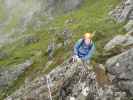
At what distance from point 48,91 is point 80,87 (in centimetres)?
426

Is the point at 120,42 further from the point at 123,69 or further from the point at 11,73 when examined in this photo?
the point at 11,73

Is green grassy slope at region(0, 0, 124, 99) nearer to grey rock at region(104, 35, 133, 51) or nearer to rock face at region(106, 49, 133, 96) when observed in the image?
grey rock at region(104, 35, 133, 51)

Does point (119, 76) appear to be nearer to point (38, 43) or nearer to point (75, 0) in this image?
point (38, 43)

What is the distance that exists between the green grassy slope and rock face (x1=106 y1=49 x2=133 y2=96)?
6.51 meters

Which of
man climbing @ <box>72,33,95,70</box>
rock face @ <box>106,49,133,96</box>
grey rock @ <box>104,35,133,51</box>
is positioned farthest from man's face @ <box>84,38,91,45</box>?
grey rock @ <box>104,35,133,51</box>

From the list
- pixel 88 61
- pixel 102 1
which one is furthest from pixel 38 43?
pixel 88 61

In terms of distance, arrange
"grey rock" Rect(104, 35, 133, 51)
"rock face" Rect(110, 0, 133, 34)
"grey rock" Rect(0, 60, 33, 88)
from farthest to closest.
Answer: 1. "rock face" Rect(110, 0, 133, 34)
2. "grey rock" Rect(0, 60, 33, 88)
3. "grey rock" Rect(104, 35, 133, 51)

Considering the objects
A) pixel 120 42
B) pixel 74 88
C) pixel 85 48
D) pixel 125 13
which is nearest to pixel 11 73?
pixel 120 42

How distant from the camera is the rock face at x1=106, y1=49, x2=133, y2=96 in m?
32.9

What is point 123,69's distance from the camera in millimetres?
34406

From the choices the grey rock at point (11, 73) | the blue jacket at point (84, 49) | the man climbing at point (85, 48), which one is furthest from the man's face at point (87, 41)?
the grey rock at point (11, 73)

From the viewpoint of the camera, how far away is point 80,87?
33.1 meters

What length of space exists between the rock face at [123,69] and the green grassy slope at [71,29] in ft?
21.4

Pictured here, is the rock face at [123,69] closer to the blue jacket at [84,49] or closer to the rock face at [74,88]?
the rock face at [74,88]
